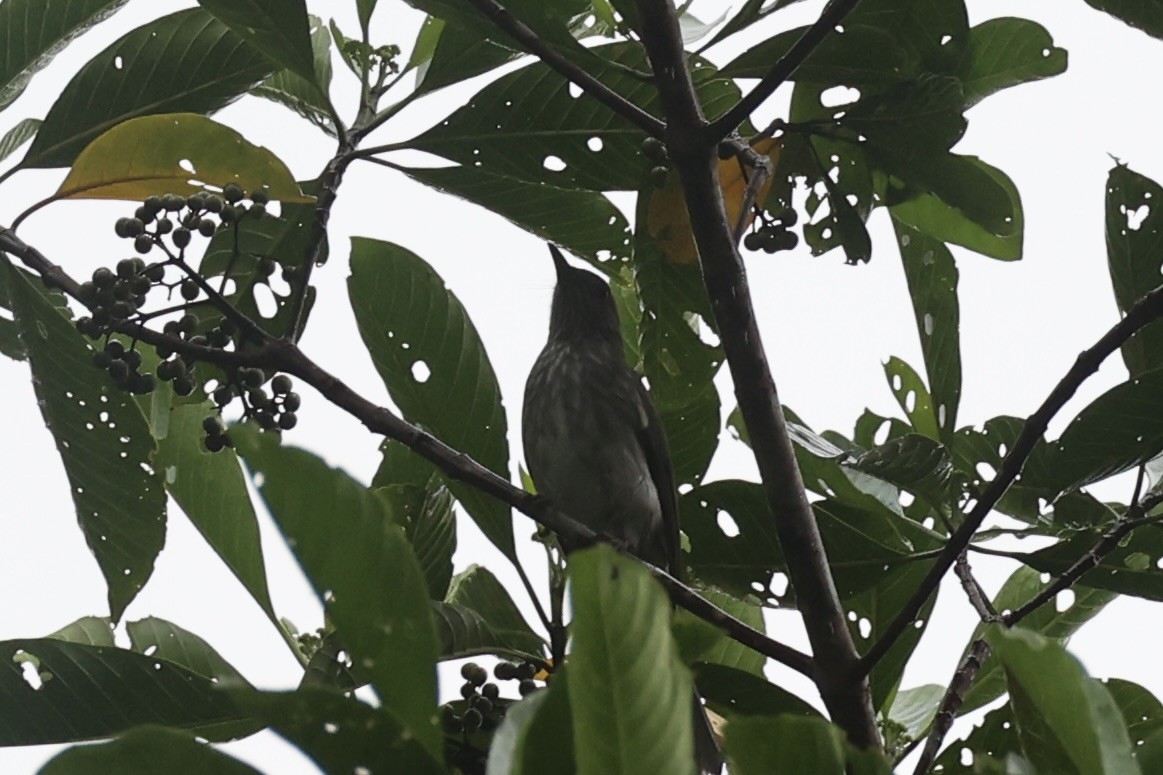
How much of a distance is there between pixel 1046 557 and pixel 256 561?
1335 millimetres

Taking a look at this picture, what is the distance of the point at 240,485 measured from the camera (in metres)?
2.20

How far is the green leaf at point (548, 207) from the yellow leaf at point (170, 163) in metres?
0.43

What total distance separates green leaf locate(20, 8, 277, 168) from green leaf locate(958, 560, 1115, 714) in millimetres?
1695

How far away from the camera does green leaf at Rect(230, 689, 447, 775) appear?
87 centimetres

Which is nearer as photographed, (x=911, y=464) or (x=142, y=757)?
(x=142, y=757)

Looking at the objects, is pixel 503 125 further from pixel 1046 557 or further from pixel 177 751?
pixel 177 751

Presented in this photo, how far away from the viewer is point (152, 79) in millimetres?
2234

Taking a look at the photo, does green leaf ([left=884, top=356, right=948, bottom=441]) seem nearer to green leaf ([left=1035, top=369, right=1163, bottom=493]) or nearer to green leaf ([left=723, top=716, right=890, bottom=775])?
green leaf ([left=1035, top=369, right=1163, bottom=493])

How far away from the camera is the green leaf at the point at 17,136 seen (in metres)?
2.50

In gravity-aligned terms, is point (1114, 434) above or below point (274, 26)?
below

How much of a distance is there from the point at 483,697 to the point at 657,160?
0.99 meters

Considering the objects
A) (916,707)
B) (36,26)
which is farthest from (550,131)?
(916,707)

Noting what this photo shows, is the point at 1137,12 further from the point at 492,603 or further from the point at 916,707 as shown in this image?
the point at 916,707

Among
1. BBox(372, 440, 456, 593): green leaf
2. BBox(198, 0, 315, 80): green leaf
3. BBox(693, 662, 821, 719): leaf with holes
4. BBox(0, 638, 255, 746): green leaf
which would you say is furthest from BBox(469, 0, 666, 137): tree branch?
BBox(0, 638, 255, 746): green leaf
